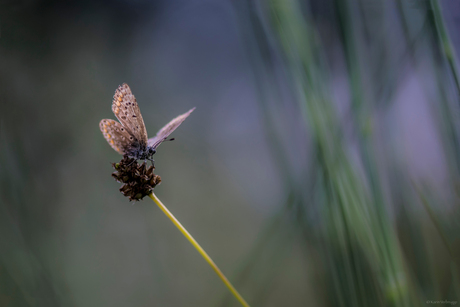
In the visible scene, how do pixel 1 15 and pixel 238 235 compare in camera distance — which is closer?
pixel 1 15

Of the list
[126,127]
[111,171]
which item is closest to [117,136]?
[126,127]

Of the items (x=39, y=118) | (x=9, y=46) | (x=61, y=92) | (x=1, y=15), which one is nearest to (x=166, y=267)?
(x=39, y=118)

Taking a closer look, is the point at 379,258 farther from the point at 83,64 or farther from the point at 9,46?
the point at 9,46

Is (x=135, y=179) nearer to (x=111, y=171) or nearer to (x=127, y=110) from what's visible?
(x=127, y=110)

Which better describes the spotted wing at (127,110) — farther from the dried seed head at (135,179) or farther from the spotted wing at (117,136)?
the dried seed head at (135,179)

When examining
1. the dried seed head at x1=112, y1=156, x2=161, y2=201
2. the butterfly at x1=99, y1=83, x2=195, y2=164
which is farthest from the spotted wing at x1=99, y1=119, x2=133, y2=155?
the dried seed head at x1=112, y1=156, x2=161, y2=201

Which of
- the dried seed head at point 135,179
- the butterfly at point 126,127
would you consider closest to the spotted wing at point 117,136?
the butterfly at point 126,127
